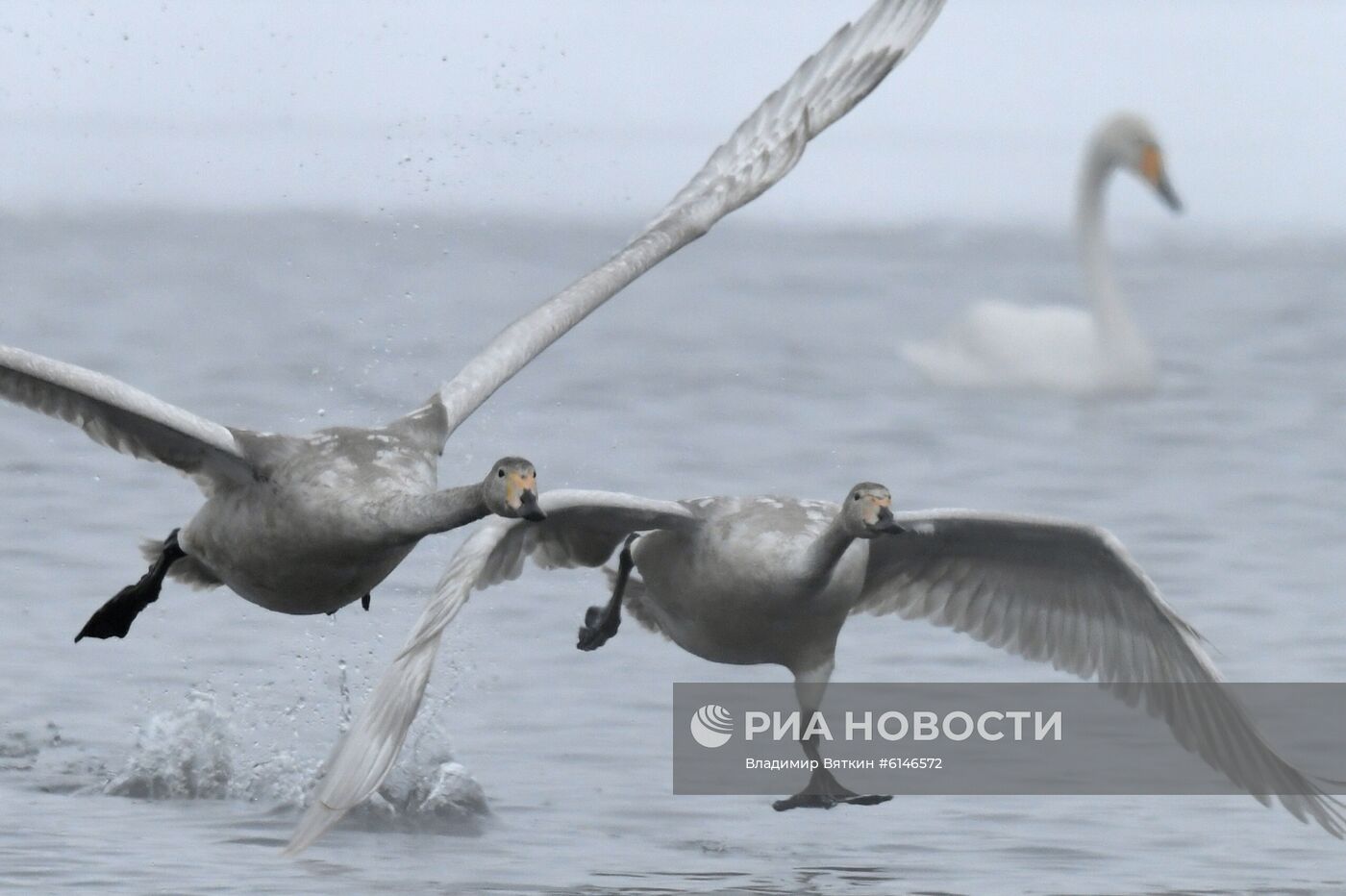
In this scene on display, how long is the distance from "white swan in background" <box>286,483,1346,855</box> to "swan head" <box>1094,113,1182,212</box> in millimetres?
11886

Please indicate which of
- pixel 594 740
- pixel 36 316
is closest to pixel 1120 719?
pixel 594 740

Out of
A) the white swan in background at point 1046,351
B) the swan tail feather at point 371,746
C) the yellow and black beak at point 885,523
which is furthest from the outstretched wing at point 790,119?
the white swan in background at point 1046,351

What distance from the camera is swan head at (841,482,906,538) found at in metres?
9.30

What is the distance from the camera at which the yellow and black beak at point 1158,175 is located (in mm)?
22145

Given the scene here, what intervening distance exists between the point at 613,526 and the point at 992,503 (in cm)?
692

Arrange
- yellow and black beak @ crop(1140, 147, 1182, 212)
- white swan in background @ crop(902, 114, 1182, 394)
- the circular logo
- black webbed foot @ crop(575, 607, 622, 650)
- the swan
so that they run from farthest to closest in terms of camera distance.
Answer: yellow and black beak @ crop(1140, 147, 1182, 212) < white swan in background @ crop(902, 114, 1182, 394) < the circular logo < black webbed foot @ crop(575, 607, 622, 650) < the swan

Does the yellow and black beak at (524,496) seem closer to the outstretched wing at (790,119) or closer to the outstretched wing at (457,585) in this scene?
the outstretched wing at (457,585)

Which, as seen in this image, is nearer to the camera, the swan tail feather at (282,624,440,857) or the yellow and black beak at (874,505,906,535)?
the swan tail feather at (282,624,440,857)

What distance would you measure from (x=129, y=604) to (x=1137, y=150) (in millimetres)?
13321

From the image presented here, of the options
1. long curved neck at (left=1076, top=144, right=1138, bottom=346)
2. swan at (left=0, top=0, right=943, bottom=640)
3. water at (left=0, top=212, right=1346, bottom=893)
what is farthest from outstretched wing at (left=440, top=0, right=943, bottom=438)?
long curved neck at (left=1076, top=144, right=1138, bottom=346)

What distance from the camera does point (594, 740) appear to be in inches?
431

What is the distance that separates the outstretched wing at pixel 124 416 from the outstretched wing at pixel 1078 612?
7.91 feet

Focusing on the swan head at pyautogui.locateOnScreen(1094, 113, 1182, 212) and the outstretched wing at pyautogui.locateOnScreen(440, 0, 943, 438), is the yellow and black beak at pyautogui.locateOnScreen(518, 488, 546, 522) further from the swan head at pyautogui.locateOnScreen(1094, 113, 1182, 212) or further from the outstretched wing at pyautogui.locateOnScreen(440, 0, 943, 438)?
the swan head at pyautogui.locateOnScreen(1094, 113, 1182, 212)

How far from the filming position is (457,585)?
8.68m
